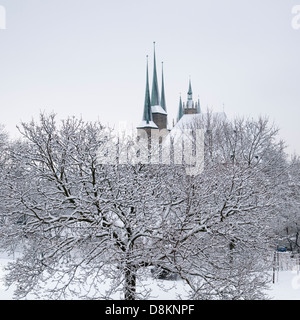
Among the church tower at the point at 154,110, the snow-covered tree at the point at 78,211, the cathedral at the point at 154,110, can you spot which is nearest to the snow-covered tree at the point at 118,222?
the snow-covered tree at the point at 78,211

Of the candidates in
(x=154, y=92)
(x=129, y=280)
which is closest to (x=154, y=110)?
(x=154, y=92)

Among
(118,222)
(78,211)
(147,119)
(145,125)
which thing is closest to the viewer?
(78,211)

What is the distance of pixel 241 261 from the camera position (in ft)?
38.3

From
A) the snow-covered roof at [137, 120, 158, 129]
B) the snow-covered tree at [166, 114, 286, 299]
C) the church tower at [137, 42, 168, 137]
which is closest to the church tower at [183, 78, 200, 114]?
the church tower at [137, 42, 168, 137]

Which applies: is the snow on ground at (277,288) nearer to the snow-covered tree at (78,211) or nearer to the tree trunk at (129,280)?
the snow-covered tree at (78,211)

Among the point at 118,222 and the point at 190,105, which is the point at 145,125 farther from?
the point at 118,222

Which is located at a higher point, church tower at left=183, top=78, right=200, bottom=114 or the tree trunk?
church tower at left=183, top=78, right=200, bottom=114

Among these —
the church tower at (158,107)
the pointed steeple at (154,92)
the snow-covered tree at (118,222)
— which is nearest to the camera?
the snow-covered tree at (118,222)

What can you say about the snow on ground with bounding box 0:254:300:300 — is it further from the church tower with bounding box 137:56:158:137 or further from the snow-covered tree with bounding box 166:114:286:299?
the church tower with bounding box 137:56:158:137

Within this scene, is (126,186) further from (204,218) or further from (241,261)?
(241,261)

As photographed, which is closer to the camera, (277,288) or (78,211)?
(78,211)

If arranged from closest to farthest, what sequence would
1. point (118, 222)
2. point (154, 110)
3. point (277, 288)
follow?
point (118, 222), point (277, 288), point (154, 110)

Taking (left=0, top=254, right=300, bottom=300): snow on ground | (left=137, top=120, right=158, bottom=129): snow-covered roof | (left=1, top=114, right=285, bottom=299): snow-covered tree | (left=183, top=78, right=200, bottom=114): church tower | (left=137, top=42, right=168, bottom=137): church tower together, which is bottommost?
(left=0, top=254, right=300, bottom=300): snow on ground
